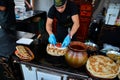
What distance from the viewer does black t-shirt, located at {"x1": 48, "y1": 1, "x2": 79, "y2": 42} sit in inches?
69.4

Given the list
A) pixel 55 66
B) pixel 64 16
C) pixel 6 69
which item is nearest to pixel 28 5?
pixel 64 16

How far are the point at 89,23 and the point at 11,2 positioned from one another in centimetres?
177

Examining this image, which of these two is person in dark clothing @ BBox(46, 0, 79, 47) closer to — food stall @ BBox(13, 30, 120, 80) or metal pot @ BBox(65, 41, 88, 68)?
food stall @ BBox(13, 30, 120, 80)

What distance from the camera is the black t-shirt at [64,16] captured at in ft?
5.79

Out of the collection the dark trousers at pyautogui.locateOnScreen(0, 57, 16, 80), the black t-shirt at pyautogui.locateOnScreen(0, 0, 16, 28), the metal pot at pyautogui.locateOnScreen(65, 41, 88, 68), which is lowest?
the dark trousers at pyautogui.locateOnScreen(0, 57, 16, 80)

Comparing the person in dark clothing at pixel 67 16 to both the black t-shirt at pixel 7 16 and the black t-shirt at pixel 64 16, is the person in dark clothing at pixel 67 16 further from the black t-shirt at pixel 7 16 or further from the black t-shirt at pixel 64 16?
the black t-shirt at pixel 7 16

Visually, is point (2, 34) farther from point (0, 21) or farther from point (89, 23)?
point (89, 23)

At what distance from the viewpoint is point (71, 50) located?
1.16 meters

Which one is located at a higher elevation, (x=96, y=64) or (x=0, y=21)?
(x=0, y=21)

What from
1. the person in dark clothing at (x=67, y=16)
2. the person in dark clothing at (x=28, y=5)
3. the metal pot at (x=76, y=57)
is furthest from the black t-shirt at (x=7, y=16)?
the metal pot at (x=76, y=57)

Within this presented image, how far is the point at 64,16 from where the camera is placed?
1.81 meters

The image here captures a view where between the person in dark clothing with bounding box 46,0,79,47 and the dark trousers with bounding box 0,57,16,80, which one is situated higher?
the person in dark clothing with bounding box 46,0,79,47

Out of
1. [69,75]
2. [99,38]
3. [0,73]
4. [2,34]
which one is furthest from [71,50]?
[99,38]

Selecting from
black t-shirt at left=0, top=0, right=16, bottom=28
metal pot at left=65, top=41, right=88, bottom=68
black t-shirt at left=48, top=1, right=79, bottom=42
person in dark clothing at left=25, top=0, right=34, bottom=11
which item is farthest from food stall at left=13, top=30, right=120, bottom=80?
person in dark clothing at left=25, top=0, right=34, bottom=11
